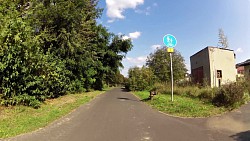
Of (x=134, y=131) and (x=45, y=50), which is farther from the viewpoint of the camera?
(x=45, y=50)

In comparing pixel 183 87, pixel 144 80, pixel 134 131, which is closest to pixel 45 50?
pixel 183 87

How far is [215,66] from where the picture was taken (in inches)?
931

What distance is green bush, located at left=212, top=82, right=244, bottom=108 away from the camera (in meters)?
11.5

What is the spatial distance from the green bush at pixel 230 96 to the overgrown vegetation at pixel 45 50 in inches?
386

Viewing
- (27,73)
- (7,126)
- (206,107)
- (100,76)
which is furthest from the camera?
(100,76)

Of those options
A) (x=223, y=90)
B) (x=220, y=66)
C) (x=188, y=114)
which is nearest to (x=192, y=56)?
(x=220, y=66)

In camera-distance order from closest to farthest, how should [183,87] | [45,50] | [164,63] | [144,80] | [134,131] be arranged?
1. [134,131]
2. [183,87]
3. [45,50]
4. [144,80]
5. [164,63]

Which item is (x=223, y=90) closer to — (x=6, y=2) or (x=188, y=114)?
(x=188, y=114)

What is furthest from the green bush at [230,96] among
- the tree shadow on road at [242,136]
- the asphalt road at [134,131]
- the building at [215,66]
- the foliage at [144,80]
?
the foliage at [144,80]

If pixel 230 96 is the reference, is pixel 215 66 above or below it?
above

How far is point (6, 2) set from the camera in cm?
1546

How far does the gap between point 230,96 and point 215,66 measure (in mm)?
12788

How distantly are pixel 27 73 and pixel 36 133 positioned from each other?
21.1ft

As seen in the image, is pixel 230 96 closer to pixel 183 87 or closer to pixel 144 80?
pixel 183 87
